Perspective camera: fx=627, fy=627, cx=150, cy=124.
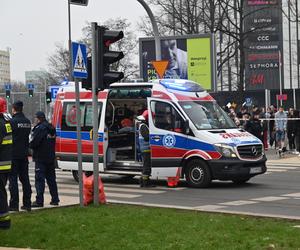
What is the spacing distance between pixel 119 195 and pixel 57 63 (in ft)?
174

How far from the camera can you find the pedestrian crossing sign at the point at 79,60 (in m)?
10.5

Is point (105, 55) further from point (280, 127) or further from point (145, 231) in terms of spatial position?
point (280, 127)

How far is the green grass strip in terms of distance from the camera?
7.48 meters

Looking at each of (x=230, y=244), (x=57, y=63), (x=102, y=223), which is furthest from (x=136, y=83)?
(x=57, y=63)

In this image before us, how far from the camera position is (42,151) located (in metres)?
11.5

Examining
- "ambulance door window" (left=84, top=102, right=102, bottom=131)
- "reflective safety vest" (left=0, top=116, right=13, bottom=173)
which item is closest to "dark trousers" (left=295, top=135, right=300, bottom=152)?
"ambulance door window" (left=84, top=102, right=102, bottom=131)

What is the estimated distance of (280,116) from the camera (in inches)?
996

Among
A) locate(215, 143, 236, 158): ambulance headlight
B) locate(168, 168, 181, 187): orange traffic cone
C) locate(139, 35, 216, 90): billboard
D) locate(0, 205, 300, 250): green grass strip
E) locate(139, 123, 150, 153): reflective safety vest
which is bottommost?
locate(168, 168, 181, 187): orange traffic cone

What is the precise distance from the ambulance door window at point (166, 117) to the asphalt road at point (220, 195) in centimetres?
148

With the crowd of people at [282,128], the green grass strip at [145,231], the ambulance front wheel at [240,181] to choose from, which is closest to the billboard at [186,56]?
the crowd of people at [282,128]

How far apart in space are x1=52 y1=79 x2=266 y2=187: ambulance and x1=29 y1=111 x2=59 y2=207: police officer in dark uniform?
410cm

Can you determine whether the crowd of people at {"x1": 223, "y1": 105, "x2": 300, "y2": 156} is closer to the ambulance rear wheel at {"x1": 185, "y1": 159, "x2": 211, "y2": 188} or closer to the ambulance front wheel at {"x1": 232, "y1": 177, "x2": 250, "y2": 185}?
the ambulance front wheel at {"x1": 232, "y1": 177, "x2": 250, "y2": 185}

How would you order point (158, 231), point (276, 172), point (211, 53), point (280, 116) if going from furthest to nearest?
point (211, 53)
point (280, 116)
point (276, 172)
point (158, 231)

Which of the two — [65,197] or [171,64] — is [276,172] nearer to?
[65,197]
